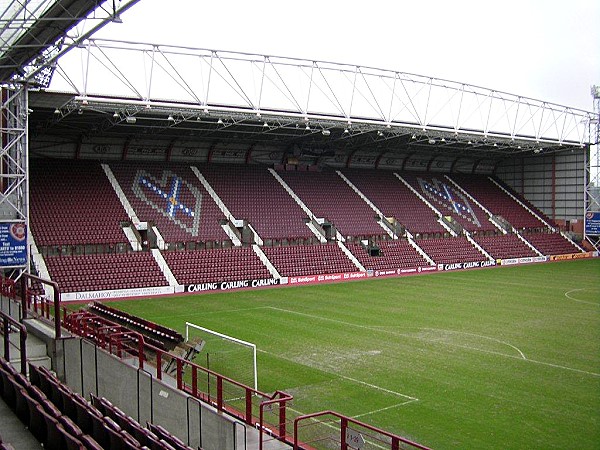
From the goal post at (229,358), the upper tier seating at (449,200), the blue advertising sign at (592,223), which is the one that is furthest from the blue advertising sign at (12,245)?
the blue advertising sign at (592,223)

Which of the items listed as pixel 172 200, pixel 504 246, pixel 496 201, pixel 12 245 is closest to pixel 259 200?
pixel 172 200

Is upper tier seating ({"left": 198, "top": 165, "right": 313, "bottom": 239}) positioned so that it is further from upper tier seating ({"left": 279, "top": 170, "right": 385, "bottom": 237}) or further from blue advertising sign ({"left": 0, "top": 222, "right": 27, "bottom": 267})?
blue advertising sign ({"left": 0, "top": 222, "right": 27, "bottom": 267})

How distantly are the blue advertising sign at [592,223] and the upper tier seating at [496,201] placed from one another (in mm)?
3779

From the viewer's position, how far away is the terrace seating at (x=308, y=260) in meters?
39.8

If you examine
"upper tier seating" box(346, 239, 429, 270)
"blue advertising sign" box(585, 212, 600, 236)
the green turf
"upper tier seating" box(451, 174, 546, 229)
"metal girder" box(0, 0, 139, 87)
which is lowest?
the green turf

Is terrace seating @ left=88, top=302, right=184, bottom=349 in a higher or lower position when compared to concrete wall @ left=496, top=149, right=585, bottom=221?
lower

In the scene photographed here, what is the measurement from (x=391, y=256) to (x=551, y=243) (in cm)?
1927

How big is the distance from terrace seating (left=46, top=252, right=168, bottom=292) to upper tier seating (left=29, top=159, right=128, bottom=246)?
169 cm

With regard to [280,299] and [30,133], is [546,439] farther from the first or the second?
[30,133]

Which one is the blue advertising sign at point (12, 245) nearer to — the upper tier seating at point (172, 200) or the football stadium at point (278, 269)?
the football stadium at point (278, 269)

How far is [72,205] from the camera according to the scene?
38781mm

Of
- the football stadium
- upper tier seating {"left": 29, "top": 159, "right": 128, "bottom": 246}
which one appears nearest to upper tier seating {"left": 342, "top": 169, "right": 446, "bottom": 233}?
the football stadium

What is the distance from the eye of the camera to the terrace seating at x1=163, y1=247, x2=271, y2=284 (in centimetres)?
3609

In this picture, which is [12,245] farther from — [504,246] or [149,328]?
[504,246]
